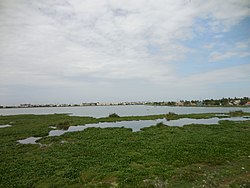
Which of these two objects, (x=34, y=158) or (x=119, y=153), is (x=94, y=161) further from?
(x=34, y=158)

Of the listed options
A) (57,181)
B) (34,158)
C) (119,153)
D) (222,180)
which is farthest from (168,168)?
(34,158)

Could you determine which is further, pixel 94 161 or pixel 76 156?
pixel 76 156

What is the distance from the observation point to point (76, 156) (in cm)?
2003

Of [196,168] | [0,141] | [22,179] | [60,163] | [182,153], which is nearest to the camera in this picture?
[22,179]

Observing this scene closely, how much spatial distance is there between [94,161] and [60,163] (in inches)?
112

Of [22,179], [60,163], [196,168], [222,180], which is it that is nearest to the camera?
[222,180]

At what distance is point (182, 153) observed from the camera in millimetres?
19562

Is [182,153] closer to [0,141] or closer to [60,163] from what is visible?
[60,163]

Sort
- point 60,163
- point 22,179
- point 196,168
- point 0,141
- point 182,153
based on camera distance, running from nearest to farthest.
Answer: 1. point 22,179
2. point 196,168
3. point 60,163
4. point 182,153
5. point 0,141

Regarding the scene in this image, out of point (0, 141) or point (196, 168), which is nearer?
point (196, 168)

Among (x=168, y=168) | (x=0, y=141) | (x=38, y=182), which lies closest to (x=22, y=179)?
(x=38, y=182)

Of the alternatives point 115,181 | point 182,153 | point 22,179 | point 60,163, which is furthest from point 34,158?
point 182,153

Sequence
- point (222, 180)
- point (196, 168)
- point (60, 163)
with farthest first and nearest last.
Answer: point (60, 163)
point (196, 168)
point (222, 180)

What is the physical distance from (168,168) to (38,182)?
913 centimetres
